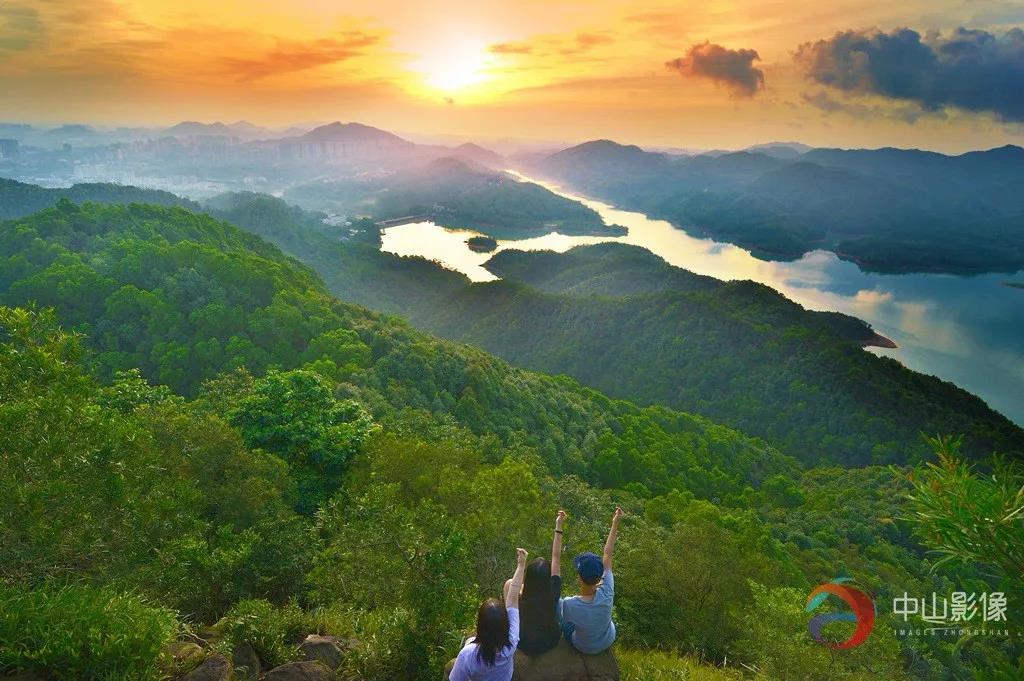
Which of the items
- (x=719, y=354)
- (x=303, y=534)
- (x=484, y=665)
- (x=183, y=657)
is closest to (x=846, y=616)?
(x=484, y=665)

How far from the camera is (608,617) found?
5141 millimetres

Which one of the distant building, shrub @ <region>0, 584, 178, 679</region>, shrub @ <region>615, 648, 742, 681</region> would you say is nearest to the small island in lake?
shrub @ <region>615, 648, 742, 681</region>

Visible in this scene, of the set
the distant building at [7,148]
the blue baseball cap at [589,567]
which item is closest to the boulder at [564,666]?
the blue baseball cap at [589,567]

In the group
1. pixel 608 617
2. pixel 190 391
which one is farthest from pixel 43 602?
pixel 190 391

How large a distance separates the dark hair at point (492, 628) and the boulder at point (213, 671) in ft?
8.54

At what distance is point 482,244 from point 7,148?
5658 inches

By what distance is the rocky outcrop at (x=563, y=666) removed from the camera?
5.02 m

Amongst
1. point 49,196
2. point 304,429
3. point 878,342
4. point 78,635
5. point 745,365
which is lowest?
point 878,342

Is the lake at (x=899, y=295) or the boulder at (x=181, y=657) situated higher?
the boulder at (x=181, y=657)

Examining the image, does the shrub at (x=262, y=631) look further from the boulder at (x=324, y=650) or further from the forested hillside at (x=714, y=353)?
the forested hillside at (x=714, y=353)

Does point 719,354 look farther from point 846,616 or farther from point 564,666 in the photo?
point 564,666

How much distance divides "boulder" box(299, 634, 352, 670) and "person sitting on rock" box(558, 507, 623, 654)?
8.36 ft

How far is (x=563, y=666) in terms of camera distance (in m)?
5.12

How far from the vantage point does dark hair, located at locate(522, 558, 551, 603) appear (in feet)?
16.1
